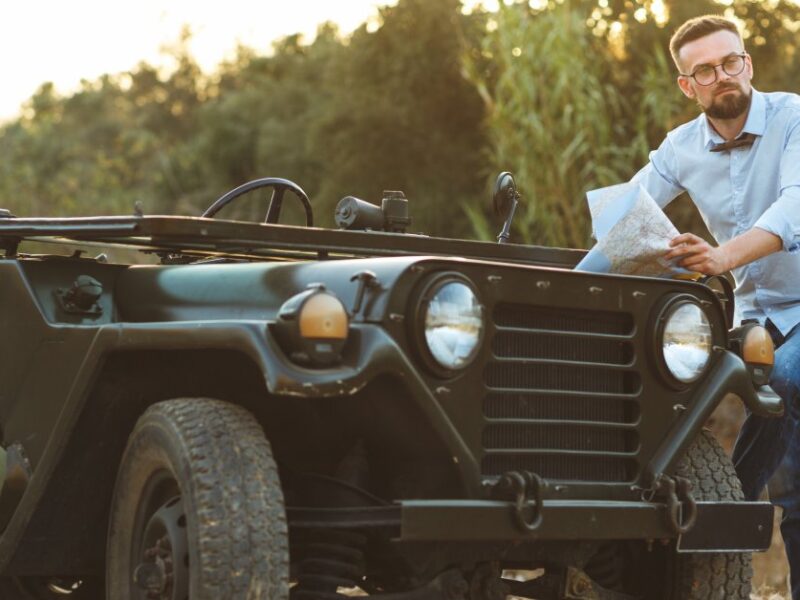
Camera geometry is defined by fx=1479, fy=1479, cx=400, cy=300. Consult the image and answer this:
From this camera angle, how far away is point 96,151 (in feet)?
129

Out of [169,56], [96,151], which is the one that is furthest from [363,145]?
[169,56]

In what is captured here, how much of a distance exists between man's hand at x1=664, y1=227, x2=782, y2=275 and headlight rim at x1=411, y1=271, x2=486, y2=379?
855 millimetres

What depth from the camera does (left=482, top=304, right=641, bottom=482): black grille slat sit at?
3.48 meters

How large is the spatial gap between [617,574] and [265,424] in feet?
3.65

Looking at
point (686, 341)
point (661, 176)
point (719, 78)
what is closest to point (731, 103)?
point (719, 78)

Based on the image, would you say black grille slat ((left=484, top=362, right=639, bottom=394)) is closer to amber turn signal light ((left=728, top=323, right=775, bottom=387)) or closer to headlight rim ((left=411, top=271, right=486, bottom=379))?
headlight rim ((left=411, top=271, right=486, bottom=379))

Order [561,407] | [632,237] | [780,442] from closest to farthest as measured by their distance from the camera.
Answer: [561,407] < [632,237] < [780,442]

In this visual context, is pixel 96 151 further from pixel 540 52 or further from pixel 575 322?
pixel 575 322

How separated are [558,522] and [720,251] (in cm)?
112

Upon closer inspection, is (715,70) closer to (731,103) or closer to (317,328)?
(731,103)

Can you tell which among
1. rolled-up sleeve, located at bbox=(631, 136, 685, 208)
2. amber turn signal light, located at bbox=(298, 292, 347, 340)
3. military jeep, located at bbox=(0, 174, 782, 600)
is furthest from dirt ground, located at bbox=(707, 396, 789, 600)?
amber turn signal light, located at bbox=(298, 292, 347, 340)

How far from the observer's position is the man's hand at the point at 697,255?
3.96 m

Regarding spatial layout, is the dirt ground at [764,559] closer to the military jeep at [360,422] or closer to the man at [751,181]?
the man at [751,181]

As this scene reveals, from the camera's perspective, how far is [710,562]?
3.98 m
